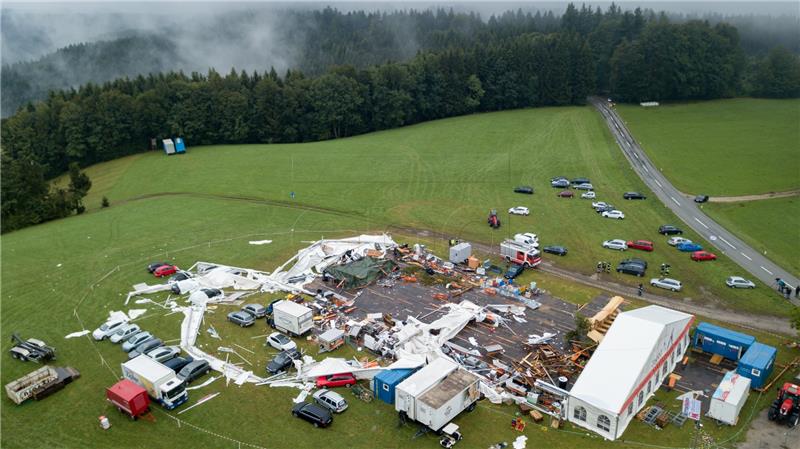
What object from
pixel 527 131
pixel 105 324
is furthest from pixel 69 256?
pixel 527 131

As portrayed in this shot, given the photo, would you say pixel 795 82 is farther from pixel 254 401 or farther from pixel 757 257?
pixel 254 401

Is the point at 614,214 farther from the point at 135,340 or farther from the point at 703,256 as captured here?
the point at 135,340

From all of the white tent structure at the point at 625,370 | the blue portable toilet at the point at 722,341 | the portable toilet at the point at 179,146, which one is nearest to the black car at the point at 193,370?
the white tent structure at the point at 625,370

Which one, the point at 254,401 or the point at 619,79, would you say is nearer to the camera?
the point at 254,401

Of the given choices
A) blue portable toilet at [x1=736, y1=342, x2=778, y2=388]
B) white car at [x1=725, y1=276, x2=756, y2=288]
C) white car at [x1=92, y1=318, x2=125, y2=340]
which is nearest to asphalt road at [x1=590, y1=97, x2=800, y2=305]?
white car at [x1=725, y1=276, x2=756, y2=288]

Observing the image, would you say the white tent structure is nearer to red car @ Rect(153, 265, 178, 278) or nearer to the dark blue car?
the dark blue car
